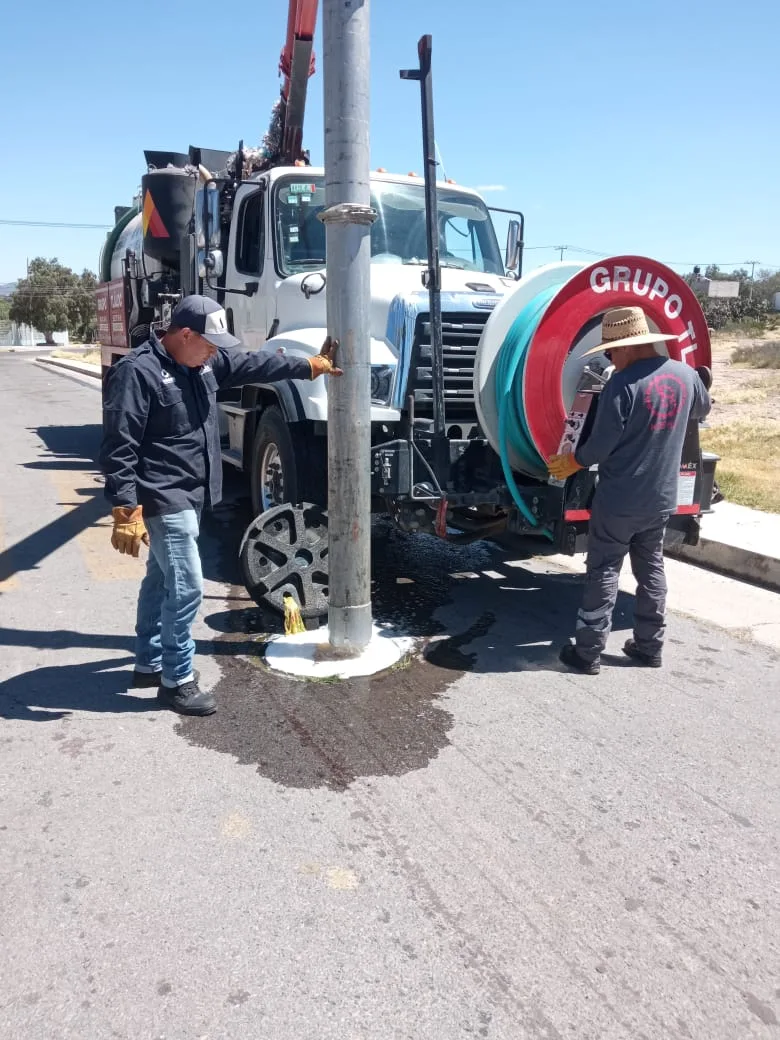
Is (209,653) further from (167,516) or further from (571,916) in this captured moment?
(571,916)

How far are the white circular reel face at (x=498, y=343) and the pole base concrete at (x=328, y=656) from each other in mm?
1271

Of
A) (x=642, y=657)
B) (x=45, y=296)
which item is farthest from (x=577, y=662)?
(x=45, y=296)

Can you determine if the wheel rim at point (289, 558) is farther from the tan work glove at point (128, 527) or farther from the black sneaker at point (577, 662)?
the black sneaker at point (577, 662)

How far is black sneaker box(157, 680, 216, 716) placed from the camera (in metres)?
4.09

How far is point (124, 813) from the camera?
3271 millimetres

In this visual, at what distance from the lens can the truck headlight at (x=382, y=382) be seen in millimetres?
5328

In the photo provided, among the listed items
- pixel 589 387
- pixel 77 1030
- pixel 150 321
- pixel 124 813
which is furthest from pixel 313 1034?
pixel 150 321

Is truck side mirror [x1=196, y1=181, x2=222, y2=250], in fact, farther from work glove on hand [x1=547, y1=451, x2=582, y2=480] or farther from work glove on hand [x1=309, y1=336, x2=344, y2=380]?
work glove on hand [x1=547, y1=451, x2=582, y2=480]

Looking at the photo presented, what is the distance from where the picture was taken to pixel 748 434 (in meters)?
13.0

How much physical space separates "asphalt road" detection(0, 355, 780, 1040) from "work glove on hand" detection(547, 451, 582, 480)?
102 centimetres

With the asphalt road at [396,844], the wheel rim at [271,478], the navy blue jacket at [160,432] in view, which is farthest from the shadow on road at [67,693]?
the wheel rim at [271,478]

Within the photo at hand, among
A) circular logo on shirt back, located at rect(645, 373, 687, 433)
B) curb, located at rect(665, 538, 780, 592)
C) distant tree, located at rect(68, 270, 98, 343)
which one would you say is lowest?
curb, located at rect(665, 538, 780, 592)

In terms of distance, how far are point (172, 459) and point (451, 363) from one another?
2.07m

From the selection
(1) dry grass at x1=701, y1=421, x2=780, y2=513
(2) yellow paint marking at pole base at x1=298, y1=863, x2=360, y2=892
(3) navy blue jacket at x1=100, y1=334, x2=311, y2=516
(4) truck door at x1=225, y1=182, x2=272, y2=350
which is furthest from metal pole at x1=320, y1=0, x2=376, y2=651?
(1) dry grass at x1=701, y1=421, x2=780, y2=513
